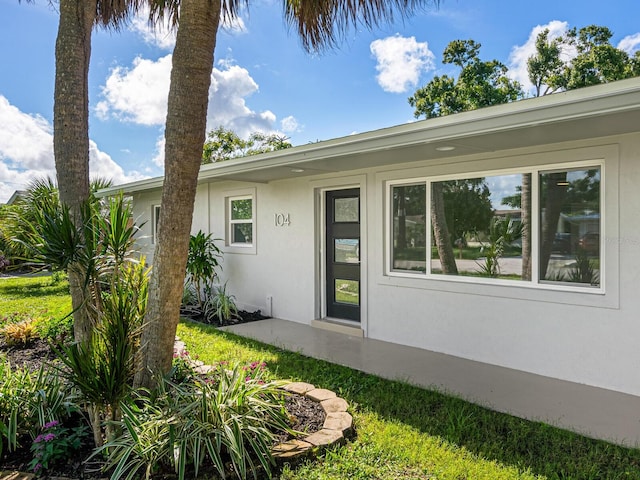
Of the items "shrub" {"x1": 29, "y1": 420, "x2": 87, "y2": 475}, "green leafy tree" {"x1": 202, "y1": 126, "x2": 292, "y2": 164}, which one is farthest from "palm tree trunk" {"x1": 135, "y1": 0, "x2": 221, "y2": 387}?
"green leafy tree" {"x1": 202, "y1": 126, "x2": 292, "y2": 164}

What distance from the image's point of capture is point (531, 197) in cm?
525

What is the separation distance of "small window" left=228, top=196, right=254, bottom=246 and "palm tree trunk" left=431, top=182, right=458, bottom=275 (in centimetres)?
414

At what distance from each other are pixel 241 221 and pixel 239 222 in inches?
3.1

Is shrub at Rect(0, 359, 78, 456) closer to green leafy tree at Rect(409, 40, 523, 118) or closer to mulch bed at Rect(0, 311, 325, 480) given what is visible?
mulch bed at Rect(0, 311, 325, 480)

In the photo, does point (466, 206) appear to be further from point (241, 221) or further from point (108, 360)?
point (241, 221)

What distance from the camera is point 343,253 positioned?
298 inches

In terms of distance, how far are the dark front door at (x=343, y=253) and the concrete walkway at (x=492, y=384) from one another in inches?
26.5

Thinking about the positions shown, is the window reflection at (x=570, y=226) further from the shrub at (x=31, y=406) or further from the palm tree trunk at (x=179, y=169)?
the shrub at (x=31, y=406)

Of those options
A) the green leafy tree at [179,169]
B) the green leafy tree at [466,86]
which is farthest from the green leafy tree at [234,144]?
the green leafy tree at [179,169]

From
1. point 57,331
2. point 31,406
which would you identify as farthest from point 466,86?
point 31,406

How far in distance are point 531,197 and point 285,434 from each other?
387 centimetres

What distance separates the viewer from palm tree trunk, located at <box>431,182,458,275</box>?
19.8 ft

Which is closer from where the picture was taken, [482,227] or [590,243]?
[590,243]

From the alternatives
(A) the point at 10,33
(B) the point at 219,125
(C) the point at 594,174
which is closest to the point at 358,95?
(B) the point at 219,125
